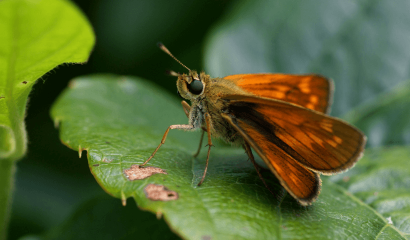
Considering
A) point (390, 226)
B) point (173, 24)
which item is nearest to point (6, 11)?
point (390, 226)

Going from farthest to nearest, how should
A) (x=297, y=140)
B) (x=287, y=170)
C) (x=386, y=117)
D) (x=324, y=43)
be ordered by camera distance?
(x=324, y=43)
(x=386, y=117)
(x=297, y=140)
(x=287, y=170)

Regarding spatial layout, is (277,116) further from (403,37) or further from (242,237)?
(403,37)

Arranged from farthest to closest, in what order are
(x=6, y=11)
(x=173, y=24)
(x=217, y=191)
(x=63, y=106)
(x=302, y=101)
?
(x=173, y=24)
(x=302, y=101)
(x=63, y=106)
(x=217, y=191)
(x=6, y=11)

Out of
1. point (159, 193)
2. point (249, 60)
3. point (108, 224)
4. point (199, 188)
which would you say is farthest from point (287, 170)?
point (249, 60)

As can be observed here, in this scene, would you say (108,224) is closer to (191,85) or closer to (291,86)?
(191,85)

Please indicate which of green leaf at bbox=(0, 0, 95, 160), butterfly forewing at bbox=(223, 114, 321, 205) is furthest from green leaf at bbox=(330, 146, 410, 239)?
green leaf at bbox=(0, 0, 95, 160)
